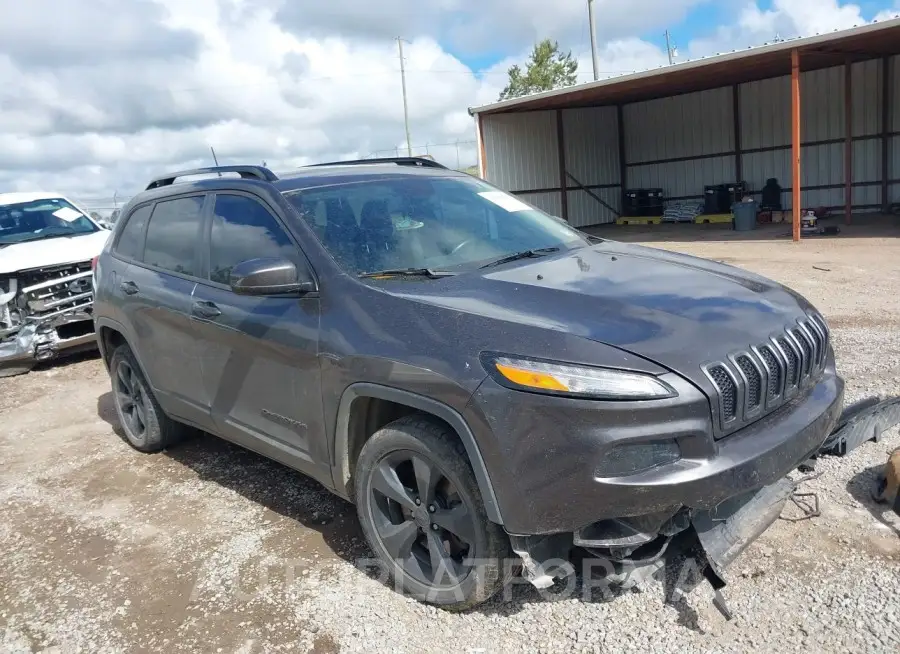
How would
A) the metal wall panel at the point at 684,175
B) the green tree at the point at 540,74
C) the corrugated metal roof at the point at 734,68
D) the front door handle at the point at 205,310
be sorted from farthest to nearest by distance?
1. the green tree at the point at 540,74
2. the metal wall panel at the point at 684,175
3. the corrugated metal roof at the point at 734,68
4. the front door handle at the point at 205,310

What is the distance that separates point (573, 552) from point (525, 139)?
20.5 m

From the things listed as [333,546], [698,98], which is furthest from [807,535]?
[698,98]

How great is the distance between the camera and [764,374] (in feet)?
8.57

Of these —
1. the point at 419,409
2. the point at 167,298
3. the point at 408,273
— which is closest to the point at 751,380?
the point at 419,409

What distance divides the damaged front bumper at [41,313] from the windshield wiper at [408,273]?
18.8 ft

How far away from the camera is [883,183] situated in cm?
1928

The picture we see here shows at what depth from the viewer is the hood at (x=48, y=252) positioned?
7.83m

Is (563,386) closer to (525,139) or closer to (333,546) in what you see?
(333,546)

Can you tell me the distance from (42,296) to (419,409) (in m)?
6.78

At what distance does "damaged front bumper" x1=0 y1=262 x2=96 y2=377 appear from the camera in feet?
25.6

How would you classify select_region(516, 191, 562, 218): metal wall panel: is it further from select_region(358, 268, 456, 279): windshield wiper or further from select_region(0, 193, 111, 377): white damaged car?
select_region(358, 268, 456, 279): windshield wiper

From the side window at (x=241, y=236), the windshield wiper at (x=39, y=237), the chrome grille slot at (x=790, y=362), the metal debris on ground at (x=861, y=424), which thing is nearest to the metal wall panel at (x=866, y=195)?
the metal debris on ground at (x=861, y=424)

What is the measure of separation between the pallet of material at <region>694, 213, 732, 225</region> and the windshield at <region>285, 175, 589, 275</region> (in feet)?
61.0

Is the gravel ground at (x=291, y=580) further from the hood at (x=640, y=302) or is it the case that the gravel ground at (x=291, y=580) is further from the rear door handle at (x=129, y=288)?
the rear door handle at (x=129, y=288)
